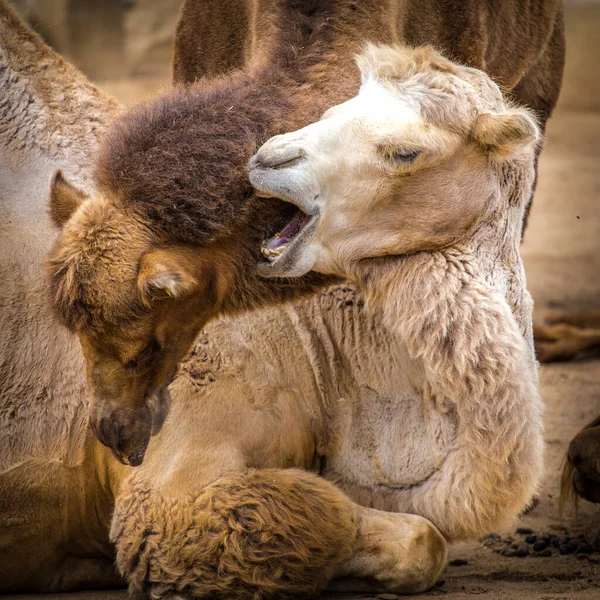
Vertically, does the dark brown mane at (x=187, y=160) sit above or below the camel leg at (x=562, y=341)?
above

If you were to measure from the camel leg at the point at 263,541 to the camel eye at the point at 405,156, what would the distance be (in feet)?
3.79

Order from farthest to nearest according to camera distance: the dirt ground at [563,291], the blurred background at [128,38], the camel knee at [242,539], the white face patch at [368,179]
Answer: the blurred background at [128,38] < the dirt ground at [563,291] < the camel knee at [242,539] < the white face patch at [368,179]

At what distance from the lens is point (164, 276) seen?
3.14 meters

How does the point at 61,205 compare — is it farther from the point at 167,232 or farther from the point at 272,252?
the point at 272,252

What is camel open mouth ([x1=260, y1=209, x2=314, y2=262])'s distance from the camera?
338 centimetres

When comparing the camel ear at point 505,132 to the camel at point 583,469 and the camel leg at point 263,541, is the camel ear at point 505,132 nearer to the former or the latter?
the camel leg at point 263,541

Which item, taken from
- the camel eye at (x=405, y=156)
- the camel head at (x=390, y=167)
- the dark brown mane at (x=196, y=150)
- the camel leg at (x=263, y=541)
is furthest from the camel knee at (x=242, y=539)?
the camel eye at (x=405, y=156)

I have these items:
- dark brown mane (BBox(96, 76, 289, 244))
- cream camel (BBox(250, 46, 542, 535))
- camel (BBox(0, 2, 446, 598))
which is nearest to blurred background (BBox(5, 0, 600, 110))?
camel (BBox(0, 2, 446, 598))

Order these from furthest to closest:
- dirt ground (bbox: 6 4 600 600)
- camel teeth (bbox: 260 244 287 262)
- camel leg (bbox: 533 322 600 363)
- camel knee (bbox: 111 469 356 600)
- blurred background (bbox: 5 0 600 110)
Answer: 1. blurred background (bbox: 5 0 600 110)
2. camel leg (bbox: 533 322 600 363)
3. dirt ground (bbox: 6 4 600 600)
4. camel knee (bbox: 111 469 356 600)
5. camel teeth (bbox: 260 244 287 262)

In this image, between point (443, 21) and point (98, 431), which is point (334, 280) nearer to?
point (98, 431)

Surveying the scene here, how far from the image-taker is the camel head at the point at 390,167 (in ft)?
10.8

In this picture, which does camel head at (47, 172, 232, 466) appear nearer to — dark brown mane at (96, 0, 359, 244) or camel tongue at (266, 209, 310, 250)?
dark brown mane at (96, 0, 359, 244)

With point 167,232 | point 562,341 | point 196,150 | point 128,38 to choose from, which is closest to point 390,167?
point 196,150

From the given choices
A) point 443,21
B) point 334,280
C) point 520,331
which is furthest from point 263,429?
point 443,21
